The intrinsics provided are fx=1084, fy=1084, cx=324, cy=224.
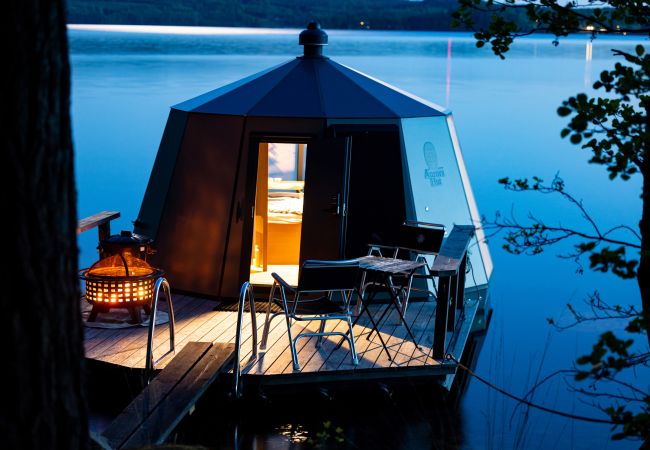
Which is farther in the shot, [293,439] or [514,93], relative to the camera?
[514,93]

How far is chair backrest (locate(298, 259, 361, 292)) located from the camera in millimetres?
6949

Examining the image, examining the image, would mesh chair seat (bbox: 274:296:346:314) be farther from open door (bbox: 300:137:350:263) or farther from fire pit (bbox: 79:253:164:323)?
open door (bbox: 300:137:350:263)


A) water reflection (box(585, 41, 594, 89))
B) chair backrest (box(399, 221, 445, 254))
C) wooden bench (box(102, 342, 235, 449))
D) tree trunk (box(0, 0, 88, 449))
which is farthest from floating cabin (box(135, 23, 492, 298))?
water reflection (box(585, 41, 594, 89))

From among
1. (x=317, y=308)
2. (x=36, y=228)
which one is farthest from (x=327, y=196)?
(x=36, y=228)

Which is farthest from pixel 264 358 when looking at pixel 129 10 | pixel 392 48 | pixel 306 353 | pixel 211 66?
pixel 392 48

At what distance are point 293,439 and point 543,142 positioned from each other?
3019 cm

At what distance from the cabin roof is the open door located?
364 millimetres

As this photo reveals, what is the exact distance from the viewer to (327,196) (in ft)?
29.8

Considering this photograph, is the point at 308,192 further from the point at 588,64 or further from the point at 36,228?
the point at 588,64

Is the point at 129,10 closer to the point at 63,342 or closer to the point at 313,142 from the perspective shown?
the point at 313,142

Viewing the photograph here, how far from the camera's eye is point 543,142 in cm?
3619

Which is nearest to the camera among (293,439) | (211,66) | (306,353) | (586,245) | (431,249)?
(586,245)

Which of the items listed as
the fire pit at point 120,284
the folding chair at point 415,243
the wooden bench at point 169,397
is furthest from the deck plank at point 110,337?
the folding chair at point 415,243

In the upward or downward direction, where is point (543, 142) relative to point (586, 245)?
downward
